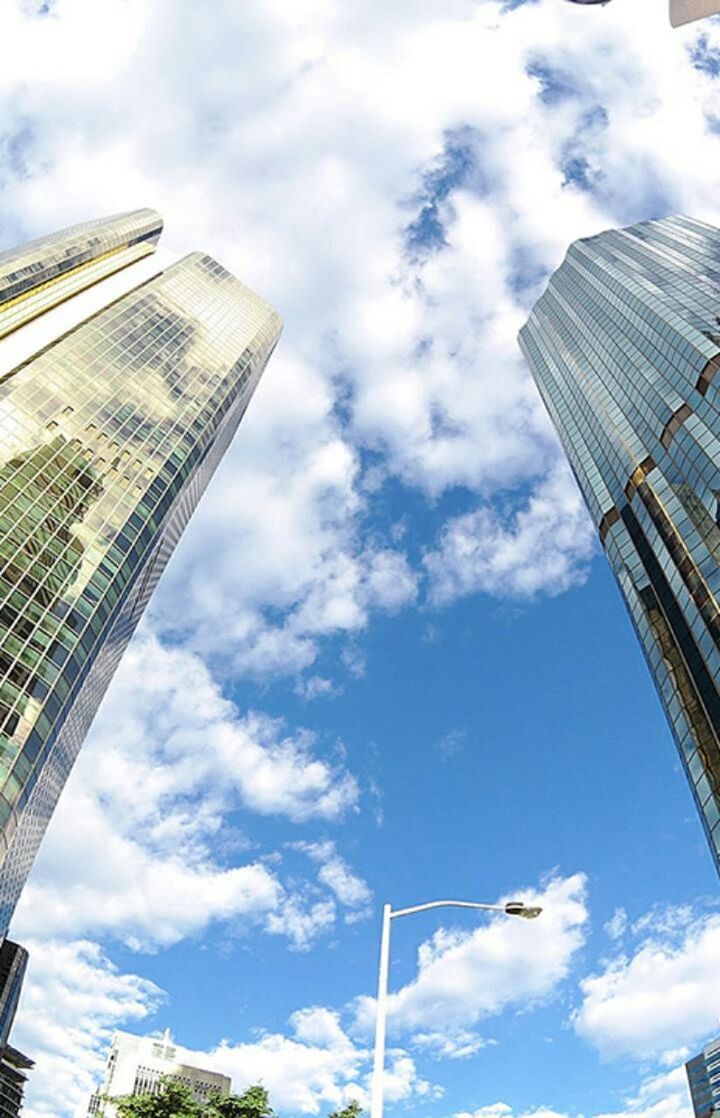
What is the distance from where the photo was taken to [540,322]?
156 metres

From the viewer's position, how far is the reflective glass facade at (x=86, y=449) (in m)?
56.6

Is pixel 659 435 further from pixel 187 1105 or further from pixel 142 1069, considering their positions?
pixel 142 1069

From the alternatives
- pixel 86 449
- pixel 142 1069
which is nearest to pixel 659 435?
pixel 86 449

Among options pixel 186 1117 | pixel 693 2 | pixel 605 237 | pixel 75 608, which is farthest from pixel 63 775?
pixel 605 237

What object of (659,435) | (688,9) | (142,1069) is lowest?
(688,9)

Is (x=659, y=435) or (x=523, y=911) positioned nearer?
(x=523, y=911)

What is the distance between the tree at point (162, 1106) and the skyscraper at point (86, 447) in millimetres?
18540

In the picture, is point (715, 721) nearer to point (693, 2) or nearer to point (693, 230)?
point (693, 2)

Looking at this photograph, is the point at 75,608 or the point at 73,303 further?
the point at 73,303

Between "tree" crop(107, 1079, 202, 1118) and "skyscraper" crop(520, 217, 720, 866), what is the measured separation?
160 feet

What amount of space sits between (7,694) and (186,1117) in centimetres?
2809

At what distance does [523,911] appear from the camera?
18500mm

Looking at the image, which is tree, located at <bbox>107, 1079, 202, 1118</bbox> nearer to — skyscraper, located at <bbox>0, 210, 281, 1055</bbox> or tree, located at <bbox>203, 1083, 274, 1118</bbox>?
tree, located at <bbox>203, 1083, 274, 1118</bbox>

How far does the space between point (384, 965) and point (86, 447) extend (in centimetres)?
6812
